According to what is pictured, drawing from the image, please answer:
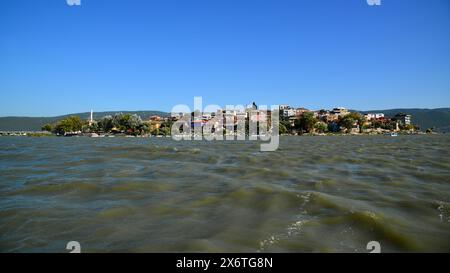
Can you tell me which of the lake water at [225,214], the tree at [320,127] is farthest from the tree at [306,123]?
the lake water at [225,214]

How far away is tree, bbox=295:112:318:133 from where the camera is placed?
166 meters

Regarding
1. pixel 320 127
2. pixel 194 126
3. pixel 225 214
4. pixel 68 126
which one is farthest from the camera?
pixel 320 127

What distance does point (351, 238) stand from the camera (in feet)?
20.3

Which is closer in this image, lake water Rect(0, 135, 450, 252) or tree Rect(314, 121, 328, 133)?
lake water Rect(0, 135, 450, 252)

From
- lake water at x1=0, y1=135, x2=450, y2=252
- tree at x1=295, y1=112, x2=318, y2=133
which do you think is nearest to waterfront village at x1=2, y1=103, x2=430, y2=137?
tree at x1=295, y1=112, x2=318, y2=133

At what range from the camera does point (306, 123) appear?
544 feet

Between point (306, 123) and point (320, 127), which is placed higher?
point (306, 123)

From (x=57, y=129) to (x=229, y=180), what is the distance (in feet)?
614

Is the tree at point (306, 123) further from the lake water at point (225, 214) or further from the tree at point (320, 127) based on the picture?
the lake water at point (225, 214)

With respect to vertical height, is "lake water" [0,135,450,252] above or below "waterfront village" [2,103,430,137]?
below

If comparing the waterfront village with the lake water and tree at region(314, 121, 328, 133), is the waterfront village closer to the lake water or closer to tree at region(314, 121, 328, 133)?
tree at region(314, 121, 328, 133)

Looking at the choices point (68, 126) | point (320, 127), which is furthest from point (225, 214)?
point (68, 126)

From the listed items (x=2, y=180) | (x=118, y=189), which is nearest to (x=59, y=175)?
(x=2, y=180)

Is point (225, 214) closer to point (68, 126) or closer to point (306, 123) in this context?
point (306, 123)
